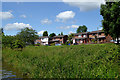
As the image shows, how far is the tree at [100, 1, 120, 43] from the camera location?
85.3 feet

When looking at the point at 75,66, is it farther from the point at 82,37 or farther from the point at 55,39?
the point at 55,39

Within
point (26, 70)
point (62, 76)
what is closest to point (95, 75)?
point (62, 76)

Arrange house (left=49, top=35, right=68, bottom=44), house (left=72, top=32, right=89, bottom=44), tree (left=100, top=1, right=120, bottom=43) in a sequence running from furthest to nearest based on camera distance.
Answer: house (left=49, top=35, right=68, bottom=44)
house (left=72, top=32, right=89, bottom=44)
tree (left=100, top=1, right=120, bottom=43)

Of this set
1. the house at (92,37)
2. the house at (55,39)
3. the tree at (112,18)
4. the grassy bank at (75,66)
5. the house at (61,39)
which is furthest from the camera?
the house at (55,39)

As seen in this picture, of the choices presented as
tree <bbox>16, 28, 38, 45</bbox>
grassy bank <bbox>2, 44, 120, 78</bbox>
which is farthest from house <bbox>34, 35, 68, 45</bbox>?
grassy bank <bbox>2, 44, 120, 78</bbox>

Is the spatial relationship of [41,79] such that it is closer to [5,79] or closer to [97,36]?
[5,79]

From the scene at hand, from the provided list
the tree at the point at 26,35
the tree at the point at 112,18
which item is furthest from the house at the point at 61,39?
the tree at the point at 112,18

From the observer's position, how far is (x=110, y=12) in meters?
28.2

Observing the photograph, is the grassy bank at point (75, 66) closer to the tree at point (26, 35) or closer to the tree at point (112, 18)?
the tree at point (112, 18)

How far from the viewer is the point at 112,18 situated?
91.0ft

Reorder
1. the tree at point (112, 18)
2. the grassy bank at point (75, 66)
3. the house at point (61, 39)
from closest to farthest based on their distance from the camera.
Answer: the grassy bank at point (75, 66), the tree at point (112, 18), the house at point (61, 39)

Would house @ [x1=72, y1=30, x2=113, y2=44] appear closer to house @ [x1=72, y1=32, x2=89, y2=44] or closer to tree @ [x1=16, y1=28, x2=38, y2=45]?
house @ [x1=72, y1=32, x2=89, y2=44]

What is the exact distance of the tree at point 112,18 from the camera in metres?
26.0

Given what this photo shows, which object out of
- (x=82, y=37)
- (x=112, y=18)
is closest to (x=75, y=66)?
(x=112, y=18)
